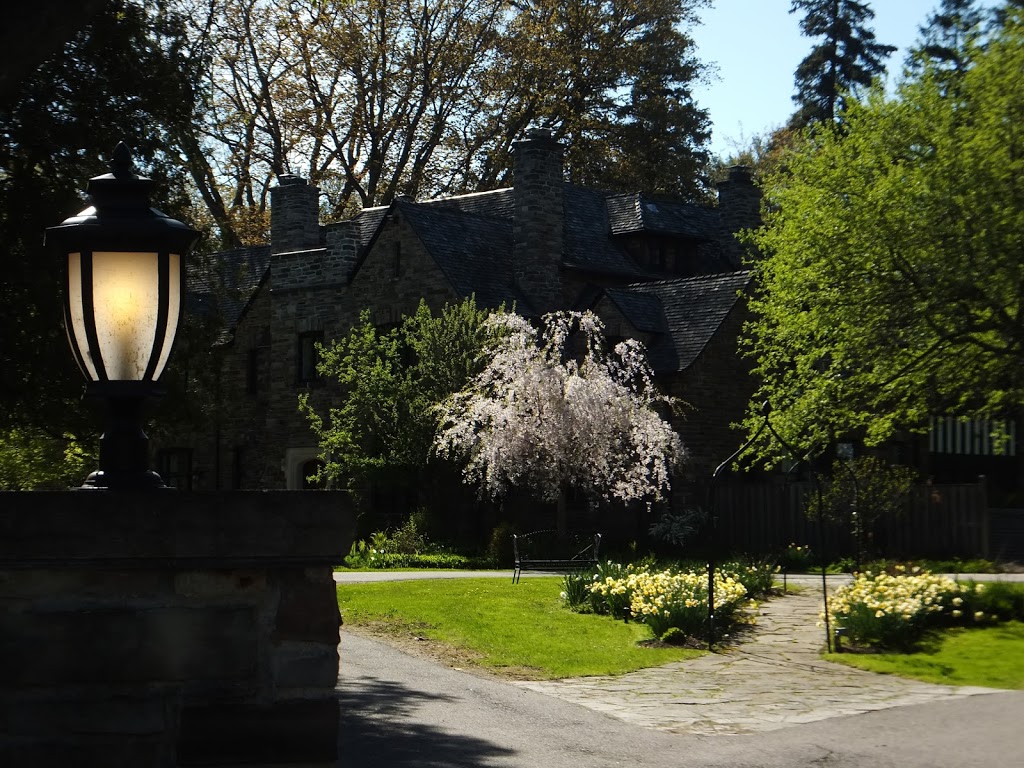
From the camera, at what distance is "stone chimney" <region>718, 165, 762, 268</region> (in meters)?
40.2

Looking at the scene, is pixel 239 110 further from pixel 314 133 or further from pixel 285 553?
pixel 285 553

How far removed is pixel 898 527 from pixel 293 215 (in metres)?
20.0

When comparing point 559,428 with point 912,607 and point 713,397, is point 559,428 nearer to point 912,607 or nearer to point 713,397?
point 713,397

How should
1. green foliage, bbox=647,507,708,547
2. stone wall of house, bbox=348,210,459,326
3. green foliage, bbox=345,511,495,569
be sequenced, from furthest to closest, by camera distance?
stone wall of house, bbox=348,210,459,326 → green foliage, bbox=647,507,708,547 → green foliage, bbox=345,511,495,569

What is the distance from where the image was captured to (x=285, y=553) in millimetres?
5379

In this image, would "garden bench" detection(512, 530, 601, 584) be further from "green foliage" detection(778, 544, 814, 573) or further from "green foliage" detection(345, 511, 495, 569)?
"green foliage" detection(778, 544, 814, 573)

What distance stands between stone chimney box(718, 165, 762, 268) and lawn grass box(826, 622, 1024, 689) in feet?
83.4

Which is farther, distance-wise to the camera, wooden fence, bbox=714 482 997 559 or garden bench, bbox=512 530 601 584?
garden bench, bbox=512 530 601 584

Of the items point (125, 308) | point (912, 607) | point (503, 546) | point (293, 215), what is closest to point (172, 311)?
point (125, 308)

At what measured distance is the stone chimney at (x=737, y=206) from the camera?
132 feet

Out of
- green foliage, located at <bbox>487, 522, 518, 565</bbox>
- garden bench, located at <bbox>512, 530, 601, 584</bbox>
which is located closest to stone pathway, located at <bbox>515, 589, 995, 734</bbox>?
garden bench, located at <bbox>512, 530, 601, 584</bbox>

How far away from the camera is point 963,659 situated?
14.3 m

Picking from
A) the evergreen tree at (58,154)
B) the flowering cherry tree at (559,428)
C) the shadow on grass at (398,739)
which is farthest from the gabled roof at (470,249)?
the shadow on grass at (398,739)

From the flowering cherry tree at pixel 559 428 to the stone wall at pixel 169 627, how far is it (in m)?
22.6
